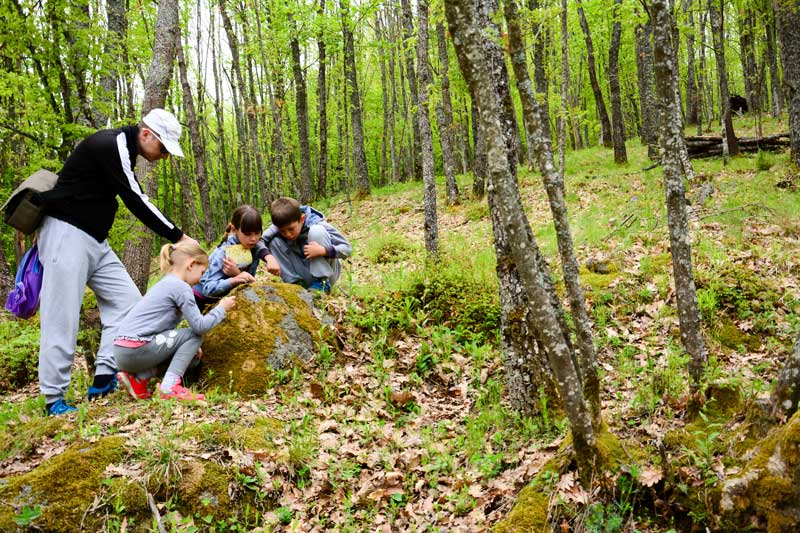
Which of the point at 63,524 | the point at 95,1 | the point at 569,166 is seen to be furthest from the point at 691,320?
the point at 95,1

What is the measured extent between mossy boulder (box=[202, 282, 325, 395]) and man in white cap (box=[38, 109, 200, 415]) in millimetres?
964

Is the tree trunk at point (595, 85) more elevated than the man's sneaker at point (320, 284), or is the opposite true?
the tree trunk at point (595, 85)

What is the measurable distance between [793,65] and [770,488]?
1134cm

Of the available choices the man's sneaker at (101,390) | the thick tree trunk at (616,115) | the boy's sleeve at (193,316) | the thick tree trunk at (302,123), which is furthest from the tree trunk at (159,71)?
the thick tree trunk at (616,115)

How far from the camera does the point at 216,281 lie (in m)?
5.39

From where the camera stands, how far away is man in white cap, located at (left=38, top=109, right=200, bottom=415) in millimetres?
4164

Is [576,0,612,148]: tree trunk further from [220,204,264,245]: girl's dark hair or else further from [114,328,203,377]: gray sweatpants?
[114,328,203,377]: gray sweatpants

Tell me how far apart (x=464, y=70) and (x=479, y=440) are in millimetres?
2827

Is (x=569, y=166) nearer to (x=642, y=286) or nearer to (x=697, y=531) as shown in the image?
(x=642, y=286)

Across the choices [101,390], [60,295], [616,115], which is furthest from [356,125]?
[60,295]

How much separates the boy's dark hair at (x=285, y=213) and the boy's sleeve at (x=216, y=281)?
0.73 meters

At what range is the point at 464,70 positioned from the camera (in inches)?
112

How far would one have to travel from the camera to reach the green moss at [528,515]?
2.86 metres

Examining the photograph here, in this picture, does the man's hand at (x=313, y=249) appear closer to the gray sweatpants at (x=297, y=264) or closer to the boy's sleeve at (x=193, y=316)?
the gray sweatpants at (x=297, y=264)
